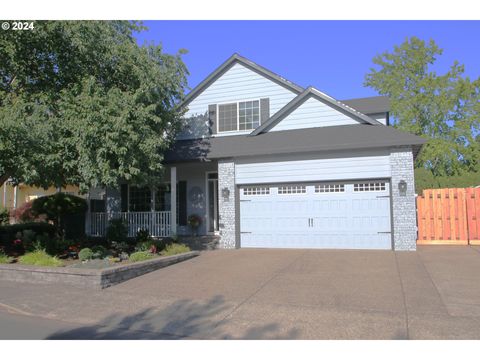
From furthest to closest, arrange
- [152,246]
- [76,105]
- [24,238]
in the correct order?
1. [24,238]
2. [152,246]
3. [76,105]

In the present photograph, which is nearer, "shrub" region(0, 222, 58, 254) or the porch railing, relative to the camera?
"shrub" region(0, 222, 58, 254)

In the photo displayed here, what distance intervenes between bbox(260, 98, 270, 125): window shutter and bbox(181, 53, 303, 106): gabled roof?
875 mm

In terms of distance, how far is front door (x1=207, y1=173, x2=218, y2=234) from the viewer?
648 inches

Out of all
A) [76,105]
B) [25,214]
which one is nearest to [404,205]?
[76,105]

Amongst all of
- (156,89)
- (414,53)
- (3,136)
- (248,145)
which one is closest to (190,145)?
(248,145)

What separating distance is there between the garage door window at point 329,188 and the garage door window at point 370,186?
16.3 inches

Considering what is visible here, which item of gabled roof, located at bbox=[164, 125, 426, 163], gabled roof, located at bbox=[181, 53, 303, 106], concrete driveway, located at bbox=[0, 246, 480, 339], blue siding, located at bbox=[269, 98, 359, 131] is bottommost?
concrete driveway, located at bbox=[0, 246, 480, 339]

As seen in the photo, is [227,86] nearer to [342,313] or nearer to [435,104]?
[342,313]

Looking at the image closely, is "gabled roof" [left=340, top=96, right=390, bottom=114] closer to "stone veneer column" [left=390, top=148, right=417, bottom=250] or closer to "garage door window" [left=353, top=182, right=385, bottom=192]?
"stone veneer column" [left=390, top=148, right=417, bottom=250]

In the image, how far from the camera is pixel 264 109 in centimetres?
1608

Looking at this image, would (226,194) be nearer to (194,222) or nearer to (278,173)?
(278,173)

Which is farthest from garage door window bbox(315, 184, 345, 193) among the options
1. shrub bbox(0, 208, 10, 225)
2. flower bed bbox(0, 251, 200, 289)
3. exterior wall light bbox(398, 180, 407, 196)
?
shrub bbox(0, 208, 10, 225)

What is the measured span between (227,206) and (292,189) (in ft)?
7.66

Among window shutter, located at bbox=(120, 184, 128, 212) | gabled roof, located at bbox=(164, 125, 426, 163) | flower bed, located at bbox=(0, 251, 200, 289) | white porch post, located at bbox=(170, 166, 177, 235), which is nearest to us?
flower bed, located at bbox=(0, 251, 200, 289)
